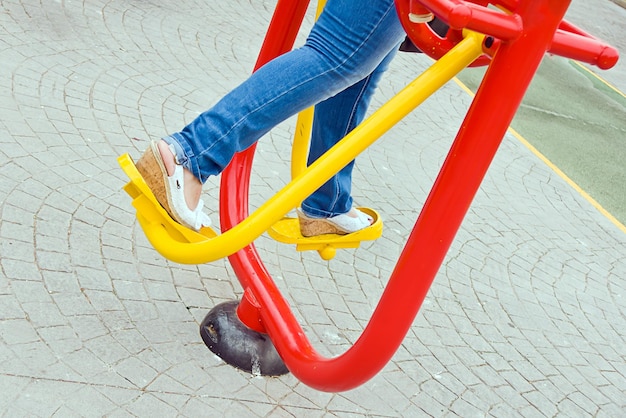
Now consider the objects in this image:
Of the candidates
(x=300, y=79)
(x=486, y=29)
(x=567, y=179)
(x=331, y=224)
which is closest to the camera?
(x=486, y=29)

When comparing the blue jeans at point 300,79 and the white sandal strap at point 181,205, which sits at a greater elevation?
the blue jeans at point 300,79

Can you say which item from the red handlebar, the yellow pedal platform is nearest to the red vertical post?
the yellow pedal platform

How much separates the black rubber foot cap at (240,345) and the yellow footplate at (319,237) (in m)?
0.30

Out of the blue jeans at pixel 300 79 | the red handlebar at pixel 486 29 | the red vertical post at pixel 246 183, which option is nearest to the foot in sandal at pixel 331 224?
the red vertical post at pixel 246 183

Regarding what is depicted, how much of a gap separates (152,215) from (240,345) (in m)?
0.61

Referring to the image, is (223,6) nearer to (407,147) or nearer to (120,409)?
(407,147)

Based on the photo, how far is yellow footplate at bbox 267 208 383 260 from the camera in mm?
2404

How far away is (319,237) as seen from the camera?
2.42m

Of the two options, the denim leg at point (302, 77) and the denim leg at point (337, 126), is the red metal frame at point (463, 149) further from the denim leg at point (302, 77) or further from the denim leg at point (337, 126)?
the denim leg at point (337, 126)

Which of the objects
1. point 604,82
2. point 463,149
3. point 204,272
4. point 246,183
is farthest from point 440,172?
point 604,82

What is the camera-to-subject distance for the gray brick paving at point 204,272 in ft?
7.28

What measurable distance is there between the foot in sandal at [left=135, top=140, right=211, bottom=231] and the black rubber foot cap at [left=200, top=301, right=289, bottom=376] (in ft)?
1.78

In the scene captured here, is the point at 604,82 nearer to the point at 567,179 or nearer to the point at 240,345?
the point at 567,179

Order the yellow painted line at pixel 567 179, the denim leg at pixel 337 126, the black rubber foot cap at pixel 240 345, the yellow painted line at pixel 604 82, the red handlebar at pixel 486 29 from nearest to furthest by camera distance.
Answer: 1. the red handlebar at pixel 486 29
2. the denim leg at pixel 337 126
3. the black rubber foot cap at pixel 240 345
4. the yellow painted line at pixel 567 179
5. the yellow painted line at pixel 604 82
